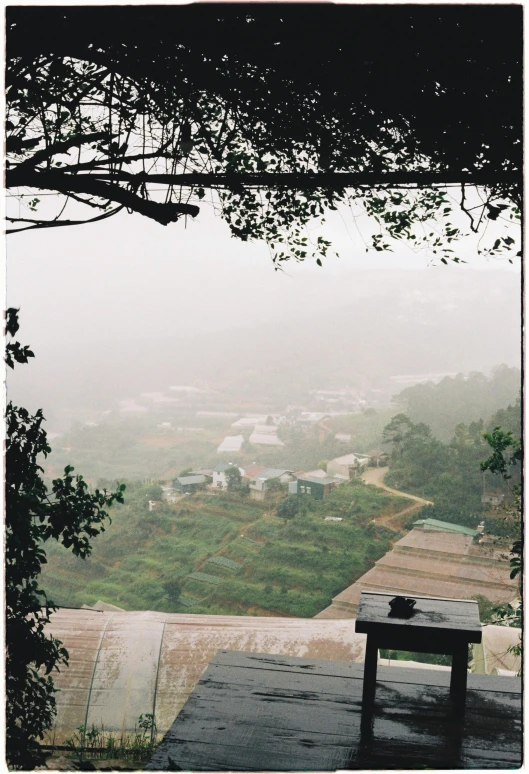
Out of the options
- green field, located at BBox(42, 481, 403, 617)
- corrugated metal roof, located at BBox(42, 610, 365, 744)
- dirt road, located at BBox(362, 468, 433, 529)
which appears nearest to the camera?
corrugated metal roof, located at BBox(42, 610, 365, 744)

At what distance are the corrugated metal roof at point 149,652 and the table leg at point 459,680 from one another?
15.9 feet

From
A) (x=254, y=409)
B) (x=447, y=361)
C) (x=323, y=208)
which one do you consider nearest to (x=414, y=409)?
(x=447, y=361)

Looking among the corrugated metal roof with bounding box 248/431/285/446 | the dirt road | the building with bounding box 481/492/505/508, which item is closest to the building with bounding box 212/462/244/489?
the corrugated metal roof with bounding box 248/431/285/446

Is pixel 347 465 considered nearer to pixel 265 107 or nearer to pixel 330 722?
pixel 330 722

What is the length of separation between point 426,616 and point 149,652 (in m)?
5.73

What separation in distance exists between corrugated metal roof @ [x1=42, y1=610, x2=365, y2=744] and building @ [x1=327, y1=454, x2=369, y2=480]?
4286 millimetres

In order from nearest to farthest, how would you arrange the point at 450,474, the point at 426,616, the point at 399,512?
the point at 426,616 → the point at 450,474 → the point at 399,512

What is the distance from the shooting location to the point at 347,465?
1231 cm

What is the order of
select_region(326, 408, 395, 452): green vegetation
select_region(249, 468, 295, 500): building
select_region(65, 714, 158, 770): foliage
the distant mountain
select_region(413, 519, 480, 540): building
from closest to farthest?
1. select_region(65, 714, 158, 770): foliage
2. select_region(413, 519, 480, 540): building
3. select_region(249, 468, 295, 500): building
4. select_region(326, 408, 395, 452): green vegetation
5. the distant mountain

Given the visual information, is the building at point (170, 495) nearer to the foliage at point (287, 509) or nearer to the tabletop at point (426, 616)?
the foliage at point (287, 509)

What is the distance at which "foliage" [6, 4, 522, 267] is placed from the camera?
190cm

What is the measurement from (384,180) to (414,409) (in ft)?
34.9

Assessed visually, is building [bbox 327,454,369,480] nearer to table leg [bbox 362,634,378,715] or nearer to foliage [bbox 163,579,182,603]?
foliage [bbox 163,579,182,603]

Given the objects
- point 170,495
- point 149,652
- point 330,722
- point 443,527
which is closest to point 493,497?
point 443,527
